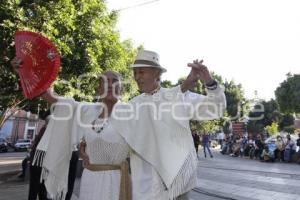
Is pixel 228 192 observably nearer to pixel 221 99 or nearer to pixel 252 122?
pixel 221 99

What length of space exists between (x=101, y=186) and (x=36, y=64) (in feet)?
3.99

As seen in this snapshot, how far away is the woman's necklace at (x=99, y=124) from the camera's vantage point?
3.54 meters

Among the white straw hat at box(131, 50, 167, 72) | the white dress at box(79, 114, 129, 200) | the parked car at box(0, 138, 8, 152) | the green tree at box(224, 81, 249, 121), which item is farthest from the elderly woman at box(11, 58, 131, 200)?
the green tree at box(224, 81, 249, 121)

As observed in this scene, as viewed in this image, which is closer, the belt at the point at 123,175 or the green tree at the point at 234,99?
the belt at the point at 123,175

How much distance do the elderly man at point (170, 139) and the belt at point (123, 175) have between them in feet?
0.83

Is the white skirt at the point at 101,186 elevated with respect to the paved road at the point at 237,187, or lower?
elevated

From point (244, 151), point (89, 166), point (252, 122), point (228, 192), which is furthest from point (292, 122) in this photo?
point (89, 166)

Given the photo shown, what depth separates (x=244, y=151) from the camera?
82.4 feet

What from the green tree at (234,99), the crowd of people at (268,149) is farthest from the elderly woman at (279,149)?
the green tree at (234,99)

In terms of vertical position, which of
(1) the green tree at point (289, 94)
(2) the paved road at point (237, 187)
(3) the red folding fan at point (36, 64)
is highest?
(1) the green tree at point (289, 94)

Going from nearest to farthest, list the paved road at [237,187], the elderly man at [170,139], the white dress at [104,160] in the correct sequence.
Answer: the elderly man at [170,139], the white dress at [104,160], the paved road at [237,187]

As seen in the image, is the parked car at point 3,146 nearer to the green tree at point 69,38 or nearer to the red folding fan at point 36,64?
the green tree at point 69,38

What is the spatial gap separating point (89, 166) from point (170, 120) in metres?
0.95

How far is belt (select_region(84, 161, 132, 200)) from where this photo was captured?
3.37m
